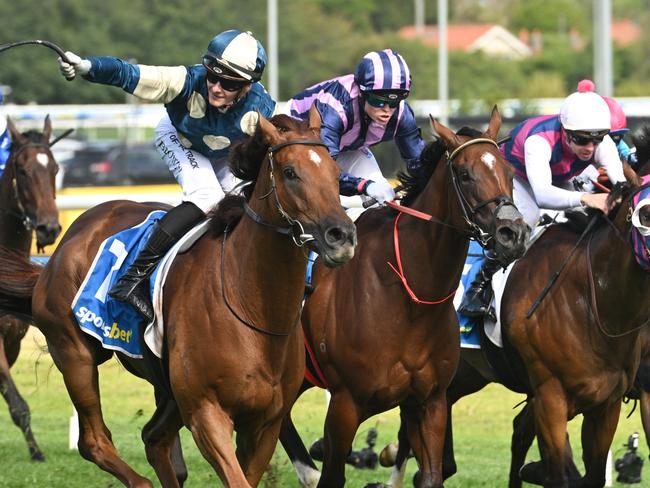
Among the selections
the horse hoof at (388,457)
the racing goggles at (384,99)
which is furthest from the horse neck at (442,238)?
the horse hoof at (388,457)

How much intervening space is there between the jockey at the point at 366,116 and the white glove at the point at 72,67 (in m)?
1.19

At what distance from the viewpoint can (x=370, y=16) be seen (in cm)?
8031

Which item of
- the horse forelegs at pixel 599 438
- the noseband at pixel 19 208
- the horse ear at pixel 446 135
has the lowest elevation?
the horse forelegs at pixel 599 438

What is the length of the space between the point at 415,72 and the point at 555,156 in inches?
1850

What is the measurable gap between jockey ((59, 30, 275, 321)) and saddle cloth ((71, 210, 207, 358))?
0.11 meters

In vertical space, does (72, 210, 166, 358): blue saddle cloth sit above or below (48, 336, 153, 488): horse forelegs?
above

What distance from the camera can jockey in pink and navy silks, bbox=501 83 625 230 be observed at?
669cm

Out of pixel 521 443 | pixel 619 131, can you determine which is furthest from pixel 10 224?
pixel 619 131

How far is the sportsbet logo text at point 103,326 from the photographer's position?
6184 millimetres

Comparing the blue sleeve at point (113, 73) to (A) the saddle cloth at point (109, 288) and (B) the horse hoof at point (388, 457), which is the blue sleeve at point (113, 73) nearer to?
(A) the saddle cloth at point (109, 288)

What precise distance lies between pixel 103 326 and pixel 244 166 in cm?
119

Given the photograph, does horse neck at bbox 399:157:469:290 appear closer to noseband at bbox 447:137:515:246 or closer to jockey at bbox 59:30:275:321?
noseband at bbox 447:137:515:246

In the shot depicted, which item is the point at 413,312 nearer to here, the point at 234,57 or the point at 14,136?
the point at 234,57

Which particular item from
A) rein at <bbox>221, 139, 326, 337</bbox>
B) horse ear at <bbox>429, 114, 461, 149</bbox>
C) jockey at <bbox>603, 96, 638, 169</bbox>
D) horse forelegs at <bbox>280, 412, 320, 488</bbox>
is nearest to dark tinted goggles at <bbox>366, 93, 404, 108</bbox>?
horse ear at <bbox>429, 114, 461, 149</bbox>
